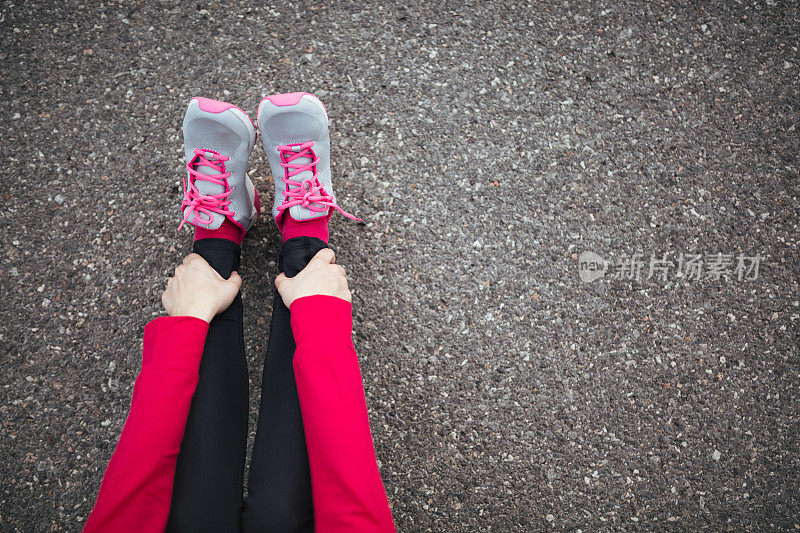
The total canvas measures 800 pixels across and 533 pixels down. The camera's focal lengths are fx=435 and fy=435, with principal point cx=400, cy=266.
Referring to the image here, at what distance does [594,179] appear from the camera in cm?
162

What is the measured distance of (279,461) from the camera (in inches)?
43.3

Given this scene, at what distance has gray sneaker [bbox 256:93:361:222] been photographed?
1.40 metres

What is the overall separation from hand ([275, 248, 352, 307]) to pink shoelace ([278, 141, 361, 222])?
21 centimetres

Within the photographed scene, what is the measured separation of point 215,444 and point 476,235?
104 cm

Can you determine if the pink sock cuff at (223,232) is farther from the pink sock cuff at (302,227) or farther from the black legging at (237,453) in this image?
the black legging at (237,453)

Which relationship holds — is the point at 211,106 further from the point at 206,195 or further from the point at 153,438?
the point at 153,438

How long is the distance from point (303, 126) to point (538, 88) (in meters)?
0.90

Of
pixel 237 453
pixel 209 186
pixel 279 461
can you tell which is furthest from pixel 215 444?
pixel 209 186

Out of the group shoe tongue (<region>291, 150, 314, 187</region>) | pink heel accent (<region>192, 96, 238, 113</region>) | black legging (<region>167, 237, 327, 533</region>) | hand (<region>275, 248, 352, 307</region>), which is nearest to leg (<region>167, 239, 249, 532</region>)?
black legging (<region>167, 237, 327, 533</region>)

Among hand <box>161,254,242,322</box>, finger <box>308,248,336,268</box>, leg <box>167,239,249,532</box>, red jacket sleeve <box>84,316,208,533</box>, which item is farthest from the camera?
finger <box>308,248,336,268</box>

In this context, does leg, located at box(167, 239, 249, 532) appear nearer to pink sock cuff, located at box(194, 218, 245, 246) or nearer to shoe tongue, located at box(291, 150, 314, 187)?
pink sock cuff, located at box(194, 218, 245, 246)

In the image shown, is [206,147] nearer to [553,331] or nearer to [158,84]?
[158,84]

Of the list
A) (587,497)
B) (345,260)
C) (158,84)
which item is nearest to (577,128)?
(345,260)

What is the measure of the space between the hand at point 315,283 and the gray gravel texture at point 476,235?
0.26m
